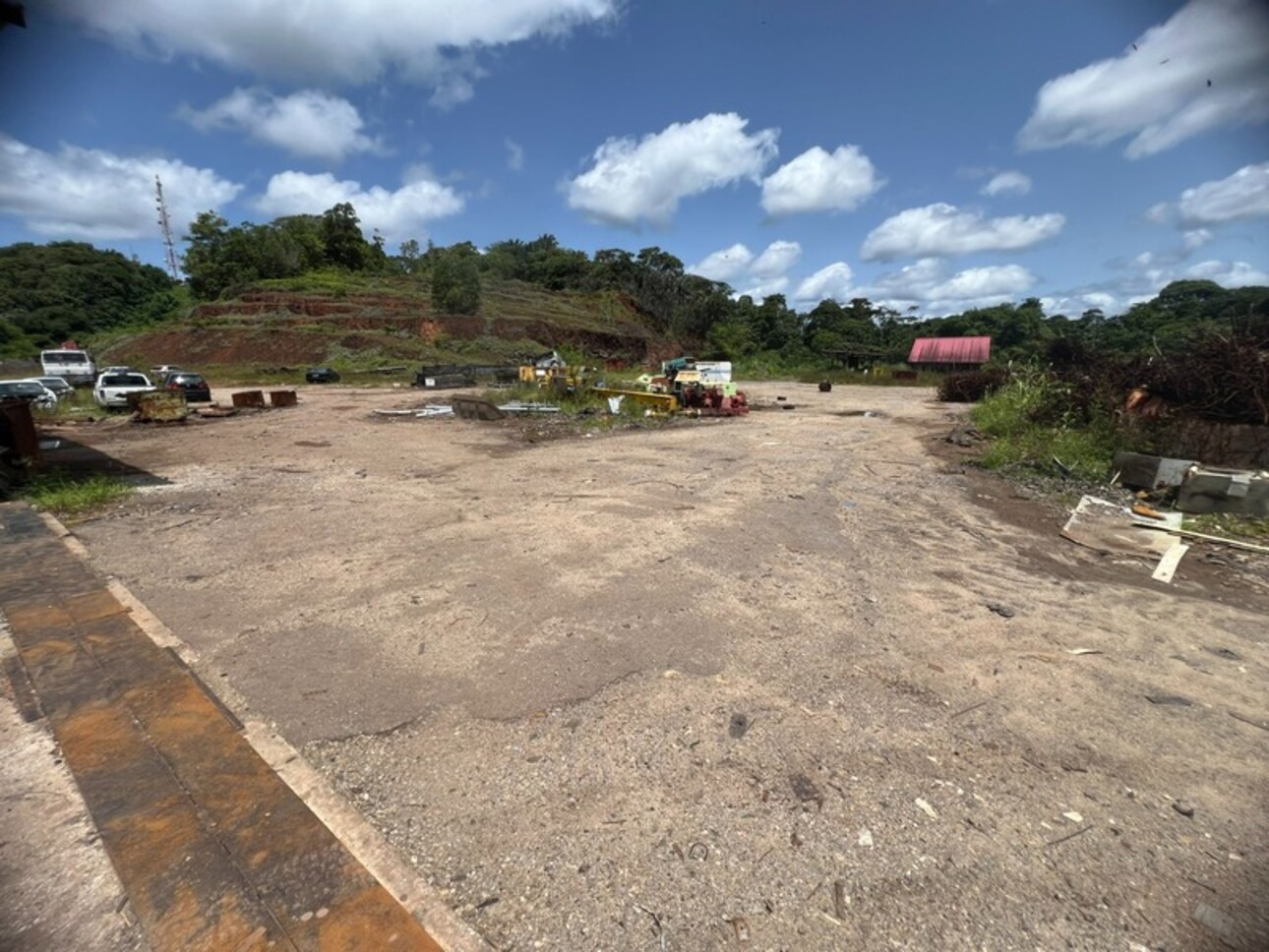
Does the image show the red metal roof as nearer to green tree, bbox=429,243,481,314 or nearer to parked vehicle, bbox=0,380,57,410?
green tree, bbox=429,243,481,314

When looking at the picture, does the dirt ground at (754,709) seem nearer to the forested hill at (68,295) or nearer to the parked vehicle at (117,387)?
the parked vehicle at (117,387)

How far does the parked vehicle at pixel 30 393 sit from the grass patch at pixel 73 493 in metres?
12.7

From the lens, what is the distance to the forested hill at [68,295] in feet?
183

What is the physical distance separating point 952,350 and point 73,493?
162 feet

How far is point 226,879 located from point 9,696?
1.90 m

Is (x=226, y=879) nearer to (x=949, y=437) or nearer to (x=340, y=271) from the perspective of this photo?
(x=949, y=437)

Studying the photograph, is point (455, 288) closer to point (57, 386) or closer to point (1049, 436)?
point (57, 386)

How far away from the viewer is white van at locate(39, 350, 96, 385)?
23.4m

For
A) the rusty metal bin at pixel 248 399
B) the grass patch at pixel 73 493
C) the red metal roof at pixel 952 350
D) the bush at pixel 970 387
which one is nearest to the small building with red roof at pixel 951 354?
the red metal roof at pixel 952 350

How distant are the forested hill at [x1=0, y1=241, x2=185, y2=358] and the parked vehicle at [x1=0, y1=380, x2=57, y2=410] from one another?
50.1 metres

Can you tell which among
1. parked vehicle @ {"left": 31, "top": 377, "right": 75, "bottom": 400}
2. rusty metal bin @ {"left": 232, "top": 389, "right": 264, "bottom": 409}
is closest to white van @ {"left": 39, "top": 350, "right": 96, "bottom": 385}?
parked vehicle @ {"left": 31, "top": 377, "right": 75, "bottom": 400}

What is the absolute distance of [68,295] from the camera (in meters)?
62.6

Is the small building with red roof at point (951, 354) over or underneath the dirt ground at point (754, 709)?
over

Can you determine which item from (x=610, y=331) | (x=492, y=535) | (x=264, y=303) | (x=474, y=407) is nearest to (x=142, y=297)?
(x=264, y=303)
